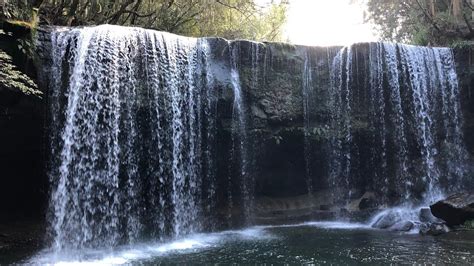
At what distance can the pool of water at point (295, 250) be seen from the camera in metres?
8.68

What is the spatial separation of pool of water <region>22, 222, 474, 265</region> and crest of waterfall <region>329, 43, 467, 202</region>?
3.35m

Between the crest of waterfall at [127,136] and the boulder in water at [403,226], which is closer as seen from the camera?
the crest of waterfall at [127,136]

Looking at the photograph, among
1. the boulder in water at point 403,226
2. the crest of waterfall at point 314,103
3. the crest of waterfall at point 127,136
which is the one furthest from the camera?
the crest of waterfall at point 314,103

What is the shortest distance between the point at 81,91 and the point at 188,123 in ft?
9.81

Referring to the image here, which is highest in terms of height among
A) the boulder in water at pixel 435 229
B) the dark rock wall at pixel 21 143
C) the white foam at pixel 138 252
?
the dark rock wall at pixel 21 143

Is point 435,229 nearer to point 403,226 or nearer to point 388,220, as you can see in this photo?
point 403,226

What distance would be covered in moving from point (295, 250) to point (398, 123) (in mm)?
7160

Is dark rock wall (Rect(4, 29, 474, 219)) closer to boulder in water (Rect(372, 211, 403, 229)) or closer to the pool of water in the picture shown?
boulder in water (Rect(372, 211, 403, 229))

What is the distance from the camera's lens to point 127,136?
11547 mm

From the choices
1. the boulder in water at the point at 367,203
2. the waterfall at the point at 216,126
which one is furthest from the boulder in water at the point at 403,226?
the waterfall at the point at 216,126

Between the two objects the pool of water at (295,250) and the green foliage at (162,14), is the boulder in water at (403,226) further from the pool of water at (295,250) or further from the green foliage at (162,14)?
the green foliage at (162,14)

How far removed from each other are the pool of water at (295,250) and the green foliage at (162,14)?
7714 millimetres

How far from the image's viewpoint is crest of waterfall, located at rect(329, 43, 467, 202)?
14.7 m

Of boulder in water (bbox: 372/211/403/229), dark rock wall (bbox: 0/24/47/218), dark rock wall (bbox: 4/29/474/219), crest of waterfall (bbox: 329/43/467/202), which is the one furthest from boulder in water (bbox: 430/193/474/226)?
dark rock wall (bbox: 0/24/47/218)
